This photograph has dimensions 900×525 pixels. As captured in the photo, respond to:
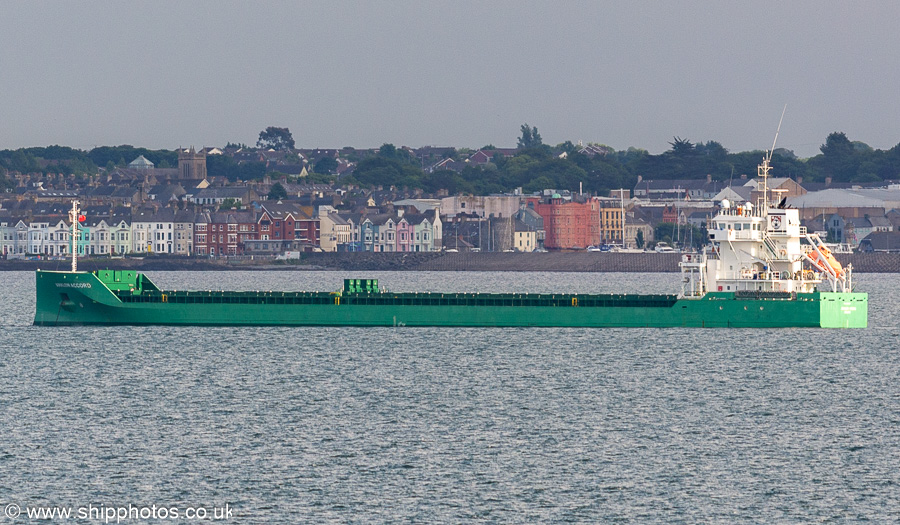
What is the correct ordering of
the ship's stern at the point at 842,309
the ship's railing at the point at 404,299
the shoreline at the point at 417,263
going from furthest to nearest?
the shoreline at the point at 417,263
the ship's railing at the point at 404,299
the ship's stern at the point at 842,309

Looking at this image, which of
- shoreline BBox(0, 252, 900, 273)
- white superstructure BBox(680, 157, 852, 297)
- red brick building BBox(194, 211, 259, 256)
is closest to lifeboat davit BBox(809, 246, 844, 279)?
white superstructure BBox(680, 157, 852, 297)

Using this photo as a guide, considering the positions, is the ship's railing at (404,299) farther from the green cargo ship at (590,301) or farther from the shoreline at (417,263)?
the shoreline at (417,263)

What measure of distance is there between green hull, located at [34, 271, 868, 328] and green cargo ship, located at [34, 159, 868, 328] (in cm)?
5

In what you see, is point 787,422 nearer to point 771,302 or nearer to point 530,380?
point 530,380

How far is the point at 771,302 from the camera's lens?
59.9 m

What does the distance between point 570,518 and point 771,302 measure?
33758mm

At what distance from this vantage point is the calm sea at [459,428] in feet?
97.8

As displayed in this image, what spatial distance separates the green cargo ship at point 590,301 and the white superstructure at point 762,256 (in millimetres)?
44

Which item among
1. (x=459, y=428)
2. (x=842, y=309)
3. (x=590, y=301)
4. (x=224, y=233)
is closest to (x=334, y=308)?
(x=590, y=301)

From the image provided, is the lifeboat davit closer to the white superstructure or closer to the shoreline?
the white superstructure

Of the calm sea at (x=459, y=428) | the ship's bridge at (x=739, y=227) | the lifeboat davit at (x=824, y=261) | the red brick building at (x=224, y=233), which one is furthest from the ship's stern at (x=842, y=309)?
the red brick building at (x=224, y=233)

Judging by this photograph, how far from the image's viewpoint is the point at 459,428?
38.4 meters

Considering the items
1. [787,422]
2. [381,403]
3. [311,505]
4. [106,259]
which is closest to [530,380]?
[381,403]

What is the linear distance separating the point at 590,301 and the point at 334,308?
11.9 meters
